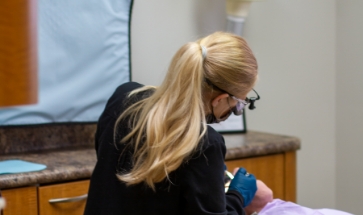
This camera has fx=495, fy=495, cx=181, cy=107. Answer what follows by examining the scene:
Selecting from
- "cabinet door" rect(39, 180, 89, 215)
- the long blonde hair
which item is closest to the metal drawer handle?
"cabinet door" rect(39, 180, 89, 215)

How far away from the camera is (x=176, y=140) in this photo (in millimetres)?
1167

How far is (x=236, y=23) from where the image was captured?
7.58ft

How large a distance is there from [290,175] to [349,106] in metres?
0.88

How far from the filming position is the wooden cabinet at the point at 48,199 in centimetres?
147

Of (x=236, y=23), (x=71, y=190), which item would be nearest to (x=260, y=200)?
(x=71, y=190)

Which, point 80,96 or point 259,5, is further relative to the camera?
point 259,5

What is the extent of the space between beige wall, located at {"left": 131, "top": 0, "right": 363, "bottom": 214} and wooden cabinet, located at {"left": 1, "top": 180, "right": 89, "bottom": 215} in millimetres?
1062

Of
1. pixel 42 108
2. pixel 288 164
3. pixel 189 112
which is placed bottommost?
pixel 288 164

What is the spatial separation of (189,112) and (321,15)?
1.84m

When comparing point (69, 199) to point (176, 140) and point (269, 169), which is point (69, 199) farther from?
point (269, 169)

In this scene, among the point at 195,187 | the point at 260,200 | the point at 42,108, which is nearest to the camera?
the point at 195,187

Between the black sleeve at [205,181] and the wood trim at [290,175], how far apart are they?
99 centimetres

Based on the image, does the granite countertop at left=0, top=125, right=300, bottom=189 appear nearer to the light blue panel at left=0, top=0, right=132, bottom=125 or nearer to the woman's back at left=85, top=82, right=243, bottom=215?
the light blue panel at left=0, top=0, right=132, bottom=125

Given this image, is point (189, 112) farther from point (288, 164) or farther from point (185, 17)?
point (185, 17)
